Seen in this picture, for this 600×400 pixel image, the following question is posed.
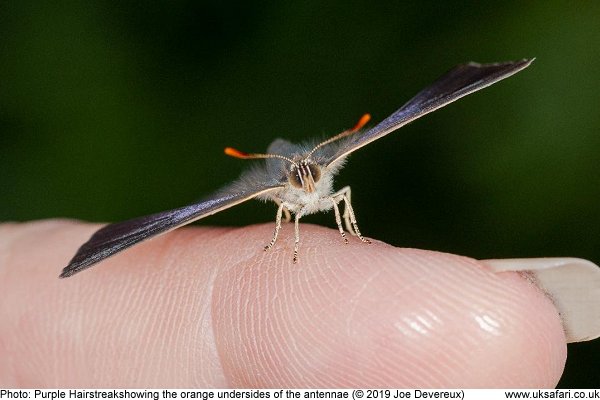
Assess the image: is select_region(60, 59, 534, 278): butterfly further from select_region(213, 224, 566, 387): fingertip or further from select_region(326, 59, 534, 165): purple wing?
select_region(213, 224, 566, 387): fingertip

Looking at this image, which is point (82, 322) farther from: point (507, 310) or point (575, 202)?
point (575, 202)

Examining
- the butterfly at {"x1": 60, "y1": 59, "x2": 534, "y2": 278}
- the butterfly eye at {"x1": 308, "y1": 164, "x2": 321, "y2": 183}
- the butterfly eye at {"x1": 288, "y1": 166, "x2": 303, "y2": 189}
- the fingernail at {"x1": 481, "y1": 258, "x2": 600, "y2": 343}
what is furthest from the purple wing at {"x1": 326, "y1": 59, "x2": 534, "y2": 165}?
the fingernail at {"x1": 481, "y1": 258, "x2": 600, "y2": 343}

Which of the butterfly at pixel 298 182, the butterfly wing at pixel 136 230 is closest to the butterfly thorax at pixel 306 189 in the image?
the butterfly at pixel 298 182

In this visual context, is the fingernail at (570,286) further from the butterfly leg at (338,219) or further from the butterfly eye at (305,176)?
the butterfly eye at (305,176)

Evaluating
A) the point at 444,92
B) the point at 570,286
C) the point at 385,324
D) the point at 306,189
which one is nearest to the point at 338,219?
the point at 306,189

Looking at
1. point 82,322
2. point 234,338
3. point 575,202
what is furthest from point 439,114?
point 82,322

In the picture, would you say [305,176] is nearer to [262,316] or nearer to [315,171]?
[315,171]
